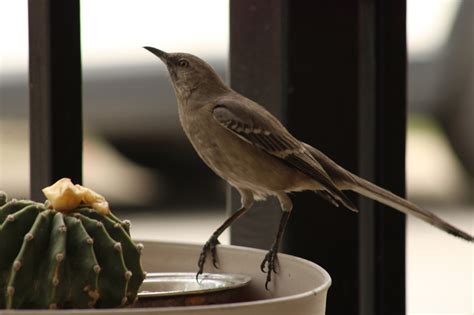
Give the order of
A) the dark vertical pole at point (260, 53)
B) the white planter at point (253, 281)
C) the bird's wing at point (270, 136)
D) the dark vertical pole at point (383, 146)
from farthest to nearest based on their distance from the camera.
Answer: the dark vertical pole at point (383, 146), the dark vertical pole at point (260, 53), the bird's wing at point (270, 136), the white planter at point (253, 281)

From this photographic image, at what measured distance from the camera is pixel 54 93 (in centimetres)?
199

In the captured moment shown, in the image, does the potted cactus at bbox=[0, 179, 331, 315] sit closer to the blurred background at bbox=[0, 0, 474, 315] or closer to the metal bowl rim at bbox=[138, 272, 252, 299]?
the metal bowl rim at bbox=[138, 272, 252, 299]

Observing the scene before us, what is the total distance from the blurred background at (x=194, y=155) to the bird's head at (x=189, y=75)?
1.80 meters

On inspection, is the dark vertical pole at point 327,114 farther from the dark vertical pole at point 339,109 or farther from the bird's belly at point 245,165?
the bird's belly at point 245,165

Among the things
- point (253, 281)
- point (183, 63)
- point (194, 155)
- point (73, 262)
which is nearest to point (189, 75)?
point (183, 63)

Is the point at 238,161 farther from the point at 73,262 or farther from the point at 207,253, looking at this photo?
the point at 73,262

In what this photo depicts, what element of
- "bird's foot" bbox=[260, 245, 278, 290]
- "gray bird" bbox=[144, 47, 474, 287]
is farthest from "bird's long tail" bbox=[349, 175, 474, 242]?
"bird's foot" bbox=[260, 245, 278, 290]

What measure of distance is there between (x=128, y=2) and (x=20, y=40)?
0.27 meters

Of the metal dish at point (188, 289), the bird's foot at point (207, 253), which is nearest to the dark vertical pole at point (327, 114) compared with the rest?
the bird's foot at point (207, 253)

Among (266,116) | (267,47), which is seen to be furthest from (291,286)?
(267,47)

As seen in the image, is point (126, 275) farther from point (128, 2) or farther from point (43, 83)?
point (128, 2)

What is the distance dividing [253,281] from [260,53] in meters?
0.69

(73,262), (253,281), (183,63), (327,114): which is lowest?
(253,281)

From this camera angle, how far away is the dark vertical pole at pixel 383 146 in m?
2.24
